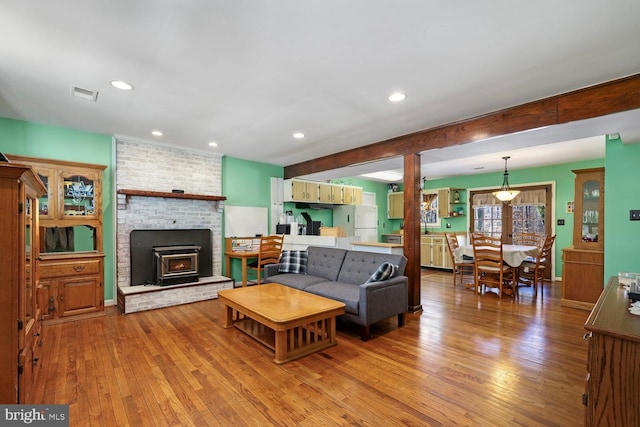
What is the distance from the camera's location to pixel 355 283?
3941mm

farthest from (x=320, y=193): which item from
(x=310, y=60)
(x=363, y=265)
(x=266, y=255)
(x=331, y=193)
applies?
(x=310, y=60)

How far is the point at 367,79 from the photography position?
2.66 meters

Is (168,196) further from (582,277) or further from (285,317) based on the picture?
(582,277)

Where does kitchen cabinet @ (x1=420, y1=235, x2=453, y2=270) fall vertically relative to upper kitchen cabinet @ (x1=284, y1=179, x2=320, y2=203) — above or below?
below

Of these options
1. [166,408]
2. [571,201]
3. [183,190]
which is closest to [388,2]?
[166,408]

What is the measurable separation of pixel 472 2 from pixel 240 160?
192 inches

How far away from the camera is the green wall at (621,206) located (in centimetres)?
375

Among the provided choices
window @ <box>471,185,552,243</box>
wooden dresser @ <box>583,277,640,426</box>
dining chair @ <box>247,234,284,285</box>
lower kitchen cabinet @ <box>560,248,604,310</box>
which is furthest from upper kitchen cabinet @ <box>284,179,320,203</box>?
wooden dresser @ <box>583,277,640,426</box>

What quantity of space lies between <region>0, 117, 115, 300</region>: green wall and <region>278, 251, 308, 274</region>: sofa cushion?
2.57 metres

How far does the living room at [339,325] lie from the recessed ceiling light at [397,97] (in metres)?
0.09

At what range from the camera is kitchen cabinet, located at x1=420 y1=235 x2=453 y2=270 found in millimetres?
7508

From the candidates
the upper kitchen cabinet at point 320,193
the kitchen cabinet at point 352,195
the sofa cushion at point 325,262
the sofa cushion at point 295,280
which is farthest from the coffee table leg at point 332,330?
the kitchen cabinet at point 352,195

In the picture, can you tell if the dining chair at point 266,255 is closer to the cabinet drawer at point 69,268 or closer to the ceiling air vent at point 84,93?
the cabinet drawer at point 69,268

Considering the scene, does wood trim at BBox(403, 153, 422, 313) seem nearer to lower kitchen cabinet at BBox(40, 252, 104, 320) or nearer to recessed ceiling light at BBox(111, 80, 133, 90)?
recessed ceiling light at BBox(111, 80, 133, 90)
